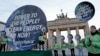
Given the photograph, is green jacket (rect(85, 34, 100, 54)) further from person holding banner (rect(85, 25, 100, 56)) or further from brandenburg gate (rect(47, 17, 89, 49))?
brandenburg gate (rect(47, 17, 89, 49))

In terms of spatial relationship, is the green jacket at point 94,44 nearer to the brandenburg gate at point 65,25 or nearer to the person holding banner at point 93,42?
the person holding banner at point 93,42

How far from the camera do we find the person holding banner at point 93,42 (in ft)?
15.7

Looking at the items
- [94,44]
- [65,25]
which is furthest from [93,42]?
[65,25]

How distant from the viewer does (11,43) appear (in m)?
6.31

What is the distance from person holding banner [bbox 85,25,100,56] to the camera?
4.80 metres

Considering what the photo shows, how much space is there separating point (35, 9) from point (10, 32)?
41.8 inches

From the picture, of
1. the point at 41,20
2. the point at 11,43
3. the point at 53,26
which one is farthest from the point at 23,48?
the point at 53,26

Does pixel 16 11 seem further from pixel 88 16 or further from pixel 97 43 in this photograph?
pixel 97 43

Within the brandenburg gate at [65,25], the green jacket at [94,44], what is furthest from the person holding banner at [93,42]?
the brandenburg gate at [65,25]

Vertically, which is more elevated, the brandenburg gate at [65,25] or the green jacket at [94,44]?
the green jacket at [94,44]

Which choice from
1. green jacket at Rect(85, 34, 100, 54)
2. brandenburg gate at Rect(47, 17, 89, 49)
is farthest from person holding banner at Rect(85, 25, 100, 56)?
brandenburg gate at Rect(47, 17, 89, 49)

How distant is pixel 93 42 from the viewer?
15.8 ft

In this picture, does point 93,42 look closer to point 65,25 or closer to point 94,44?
point 94,44

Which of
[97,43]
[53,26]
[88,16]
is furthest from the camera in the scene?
[53,26]
